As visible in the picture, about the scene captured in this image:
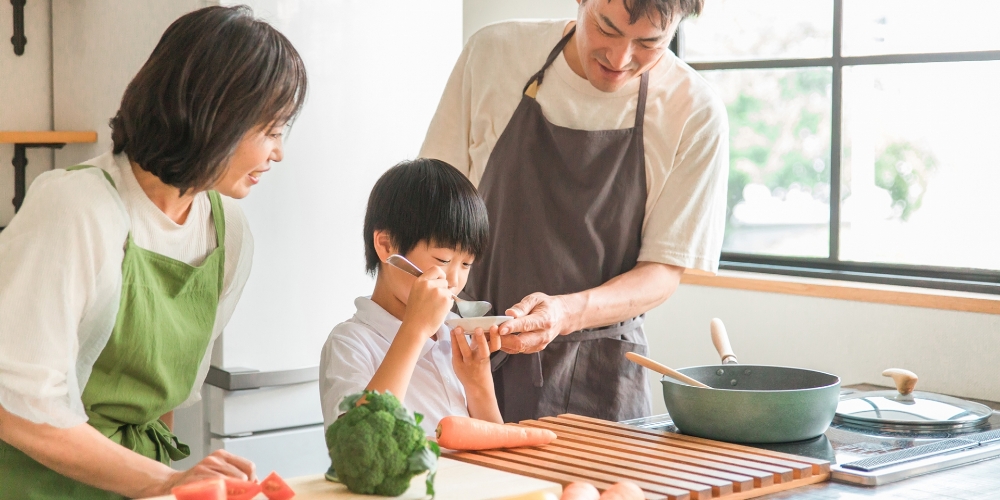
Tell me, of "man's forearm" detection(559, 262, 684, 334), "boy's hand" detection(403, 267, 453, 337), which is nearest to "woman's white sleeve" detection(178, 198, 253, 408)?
"boy's hand" detection(403, 267, 453, 337)

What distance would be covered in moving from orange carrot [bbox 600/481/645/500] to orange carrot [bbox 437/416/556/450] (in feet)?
0.73

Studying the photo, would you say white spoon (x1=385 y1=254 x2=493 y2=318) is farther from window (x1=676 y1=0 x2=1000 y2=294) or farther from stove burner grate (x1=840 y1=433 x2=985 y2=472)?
window (x1=676 y1=0 x2=1000 y2=294)

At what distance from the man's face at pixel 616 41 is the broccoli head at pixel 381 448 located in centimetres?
78

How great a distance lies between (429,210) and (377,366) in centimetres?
26

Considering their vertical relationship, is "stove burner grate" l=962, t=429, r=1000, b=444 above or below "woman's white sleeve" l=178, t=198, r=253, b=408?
below

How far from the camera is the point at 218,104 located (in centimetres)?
120

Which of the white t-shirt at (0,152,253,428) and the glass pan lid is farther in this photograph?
the glass pan lid

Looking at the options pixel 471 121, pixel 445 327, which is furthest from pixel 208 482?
pixel 471 121

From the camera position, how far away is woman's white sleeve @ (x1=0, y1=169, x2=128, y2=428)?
1.08m

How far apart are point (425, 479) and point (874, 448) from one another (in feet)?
2.17

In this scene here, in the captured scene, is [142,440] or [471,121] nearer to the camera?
[142,440]

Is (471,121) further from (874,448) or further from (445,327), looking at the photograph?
(874,448)

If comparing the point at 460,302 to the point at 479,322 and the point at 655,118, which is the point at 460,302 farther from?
the point at 655,118

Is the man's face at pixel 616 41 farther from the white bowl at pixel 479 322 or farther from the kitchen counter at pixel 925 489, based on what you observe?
the kitchen counter at pixel 925 489
